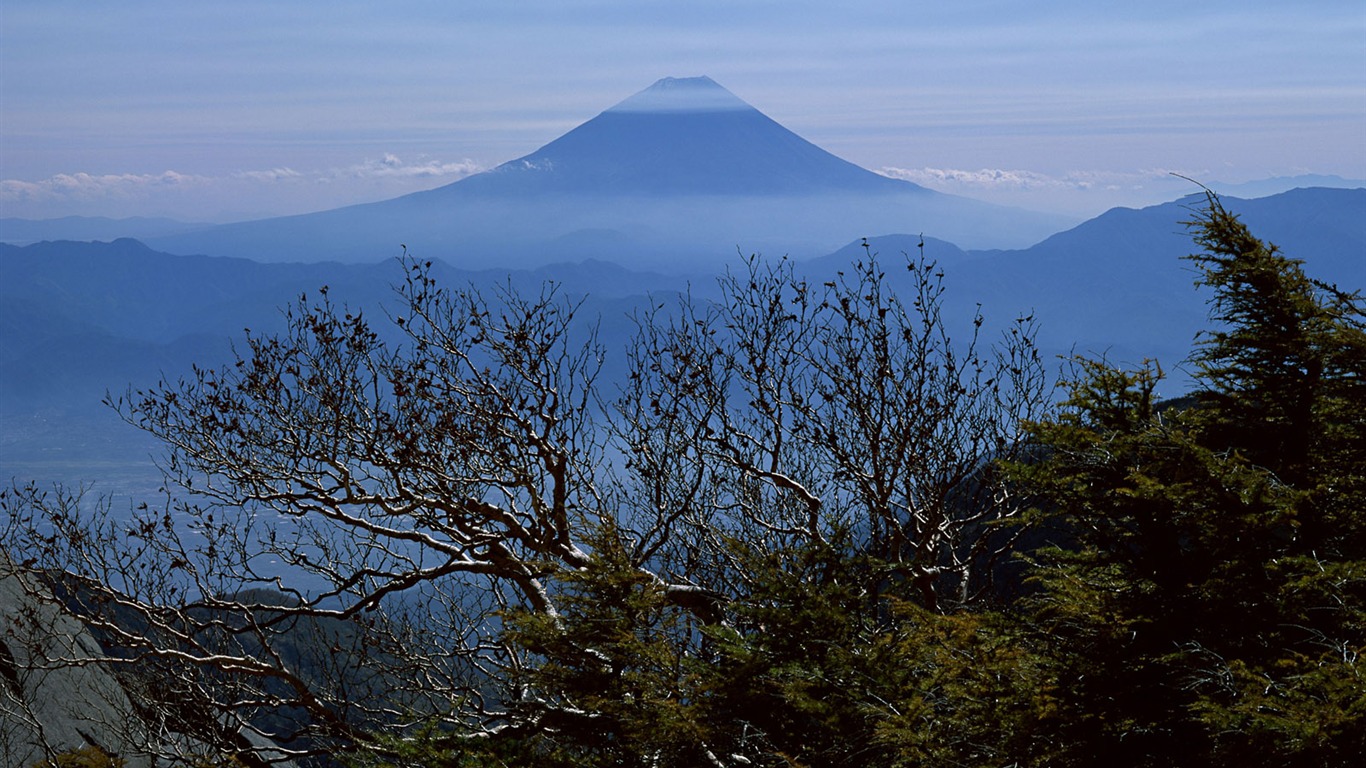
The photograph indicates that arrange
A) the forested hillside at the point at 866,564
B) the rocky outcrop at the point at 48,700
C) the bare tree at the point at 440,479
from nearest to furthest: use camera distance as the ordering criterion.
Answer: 1. the forested hillside at the point at 866,564
2. the bare tree at the point at 440,479
3. the rocky outcrop at the point at 48,700

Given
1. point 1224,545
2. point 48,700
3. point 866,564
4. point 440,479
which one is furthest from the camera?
point 48,700

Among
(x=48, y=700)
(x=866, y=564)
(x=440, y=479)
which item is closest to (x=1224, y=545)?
(x=866, y=564)

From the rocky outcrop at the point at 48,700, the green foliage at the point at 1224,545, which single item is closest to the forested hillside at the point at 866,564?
the green foliage at the point at 1224,545

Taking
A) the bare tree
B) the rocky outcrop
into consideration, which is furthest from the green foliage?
the rocky outcrop

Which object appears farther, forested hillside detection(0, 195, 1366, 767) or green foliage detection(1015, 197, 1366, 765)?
forested hillside detection(0, 195, 1366, 767)

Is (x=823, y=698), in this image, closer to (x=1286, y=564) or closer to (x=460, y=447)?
(x=1286, y=564)

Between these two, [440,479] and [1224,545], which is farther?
[440,479]

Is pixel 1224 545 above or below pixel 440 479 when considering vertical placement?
above

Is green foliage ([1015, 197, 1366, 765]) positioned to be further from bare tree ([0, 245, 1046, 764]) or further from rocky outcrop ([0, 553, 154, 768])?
rocky outcrop ([0, 553, 154, 768])

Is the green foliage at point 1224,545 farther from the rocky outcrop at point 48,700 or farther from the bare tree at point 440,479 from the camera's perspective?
the rocky outcrop at point 48,700

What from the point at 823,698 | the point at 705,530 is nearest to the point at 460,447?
the point at 705,530

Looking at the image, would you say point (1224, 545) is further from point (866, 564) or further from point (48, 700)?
point (48, 700)
